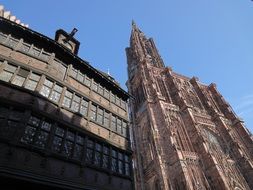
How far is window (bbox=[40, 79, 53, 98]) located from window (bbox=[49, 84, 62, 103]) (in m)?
0.17

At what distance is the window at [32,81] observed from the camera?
8.36 meters

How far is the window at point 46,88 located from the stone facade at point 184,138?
15.5 metres

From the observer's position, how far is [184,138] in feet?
Answer: 84.4

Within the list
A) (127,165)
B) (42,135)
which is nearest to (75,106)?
(42,135)

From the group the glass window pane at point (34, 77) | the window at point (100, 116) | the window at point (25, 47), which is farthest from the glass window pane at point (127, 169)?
the window at point (25, 47)

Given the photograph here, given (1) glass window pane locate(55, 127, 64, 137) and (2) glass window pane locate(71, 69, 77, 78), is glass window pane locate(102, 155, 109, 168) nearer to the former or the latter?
(1) glass window pane locate(55, 127, 64, 137)

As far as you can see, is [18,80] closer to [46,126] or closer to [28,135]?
[46,126]

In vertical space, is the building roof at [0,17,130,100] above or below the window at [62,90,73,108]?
above

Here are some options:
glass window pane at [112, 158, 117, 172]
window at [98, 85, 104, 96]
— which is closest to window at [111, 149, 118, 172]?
glass window pane at [112, 158, 117, 172]

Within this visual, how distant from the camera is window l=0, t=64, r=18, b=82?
784 cm

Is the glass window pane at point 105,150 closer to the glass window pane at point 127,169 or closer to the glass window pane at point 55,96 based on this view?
the glass window pane at point 127,169

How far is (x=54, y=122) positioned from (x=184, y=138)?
20409 millimetres

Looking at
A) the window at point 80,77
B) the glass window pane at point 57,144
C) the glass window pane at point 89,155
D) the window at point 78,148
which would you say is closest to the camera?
the glass window pane at point 57,144

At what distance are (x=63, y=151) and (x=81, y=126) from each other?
5.22 feet
